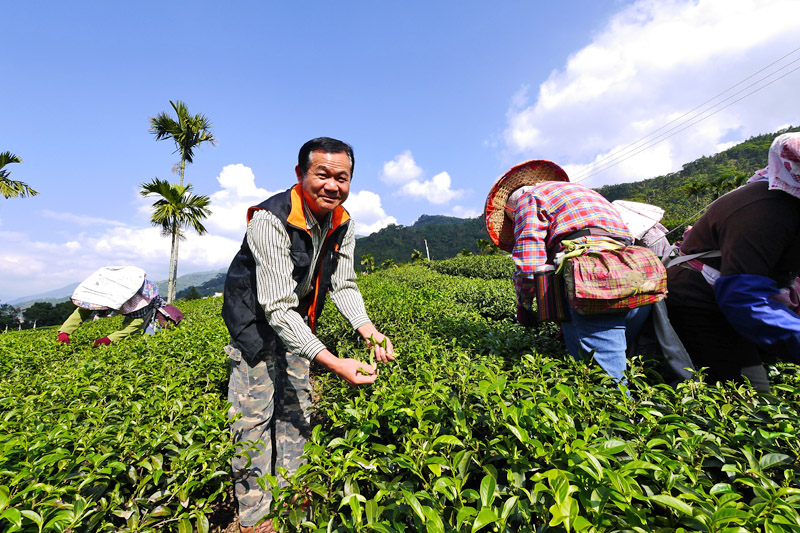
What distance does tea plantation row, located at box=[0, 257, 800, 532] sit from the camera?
89 cm

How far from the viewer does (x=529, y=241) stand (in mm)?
1921

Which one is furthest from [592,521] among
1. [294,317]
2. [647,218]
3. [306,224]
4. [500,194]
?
[647,218]

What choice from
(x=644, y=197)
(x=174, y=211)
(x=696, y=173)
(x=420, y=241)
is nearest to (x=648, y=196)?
(x=644, y=197)

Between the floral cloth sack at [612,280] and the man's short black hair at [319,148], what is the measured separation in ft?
4.14

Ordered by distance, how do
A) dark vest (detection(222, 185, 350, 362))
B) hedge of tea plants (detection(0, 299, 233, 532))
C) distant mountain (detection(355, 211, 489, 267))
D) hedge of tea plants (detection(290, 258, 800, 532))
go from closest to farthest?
hedge of tea plants (detection(290, 258, 800, 532)) < hedge of tea plants (detection(0, 299, 233, 532)) < dark vest (detection(222, 185, 350, 362)) < distant mountain (detection(355, 211, 489, 267))

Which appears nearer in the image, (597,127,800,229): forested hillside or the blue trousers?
the blue trousers

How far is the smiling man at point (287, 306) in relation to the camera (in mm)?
1704

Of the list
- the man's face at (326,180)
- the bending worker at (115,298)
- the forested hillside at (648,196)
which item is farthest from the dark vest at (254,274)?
the forested hillside at (648,196)

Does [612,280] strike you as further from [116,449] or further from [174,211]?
[174,211]

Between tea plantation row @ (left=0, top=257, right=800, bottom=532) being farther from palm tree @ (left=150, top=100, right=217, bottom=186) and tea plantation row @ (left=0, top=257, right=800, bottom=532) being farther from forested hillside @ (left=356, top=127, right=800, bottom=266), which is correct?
forested hillside @ (left=356, top=127, right=800, bottom=266)

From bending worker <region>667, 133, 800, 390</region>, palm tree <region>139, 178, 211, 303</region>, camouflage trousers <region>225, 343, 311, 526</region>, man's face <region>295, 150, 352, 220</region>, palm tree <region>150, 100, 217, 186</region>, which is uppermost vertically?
palm tree <region>150, 100, 217, 186</region>

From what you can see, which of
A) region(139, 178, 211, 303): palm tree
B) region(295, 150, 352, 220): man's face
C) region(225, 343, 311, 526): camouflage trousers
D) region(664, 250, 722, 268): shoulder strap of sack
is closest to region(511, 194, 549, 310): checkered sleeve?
region(664, 250, 722, 268): shoulder strap of sack

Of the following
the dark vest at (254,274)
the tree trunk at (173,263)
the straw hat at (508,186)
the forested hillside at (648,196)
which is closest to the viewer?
the dark vest at (254,274)

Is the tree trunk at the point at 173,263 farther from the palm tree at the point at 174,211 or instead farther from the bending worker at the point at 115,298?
the bending worker at the point at 115,298
